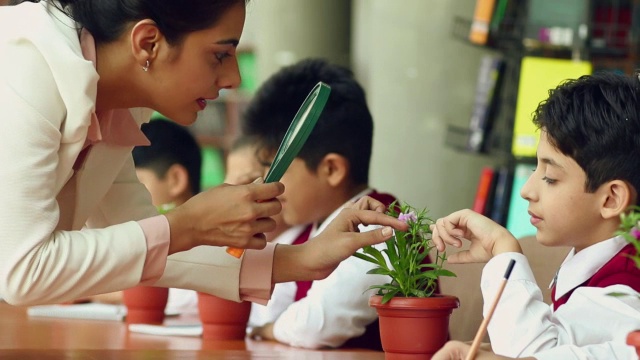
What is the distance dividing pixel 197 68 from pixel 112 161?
0.30m

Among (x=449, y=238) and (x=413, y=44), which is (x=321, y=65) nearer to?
(x=449, y=238)

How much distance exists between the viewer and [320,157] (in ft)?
8.54

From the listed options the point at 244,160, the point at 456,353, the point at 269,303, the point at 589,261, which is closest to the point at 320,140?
the point at 269,303

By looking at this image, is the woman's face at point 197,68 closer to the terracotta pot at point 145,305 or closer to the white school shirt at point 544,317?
the white school shirt at point 544,317

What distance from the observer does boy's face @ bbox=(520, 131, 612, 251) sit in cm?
166

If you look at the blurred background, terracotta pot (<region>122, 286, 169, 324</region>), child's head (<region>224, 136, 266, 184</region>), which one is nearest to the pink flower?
terracotta pot (<region>122, 286, 169, 324</region>)

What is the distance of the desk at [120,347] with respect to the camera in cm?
176

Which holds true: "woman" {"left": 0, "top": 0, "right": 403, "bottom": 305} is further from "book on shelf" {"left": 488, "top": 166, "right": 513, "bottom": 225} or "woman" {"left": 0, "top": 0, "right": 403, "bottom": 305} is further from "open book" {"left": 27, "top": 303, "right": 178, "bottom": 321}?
"book on shelf" {"left": 488, "top": 166, "right": 513, "bottom": 225}

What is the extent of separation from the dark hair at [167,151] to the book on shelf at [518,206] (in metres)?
1.19

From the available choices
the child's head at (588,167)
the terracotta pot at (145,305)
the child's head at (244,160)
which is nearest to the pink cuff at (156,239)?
the child's head at (588,167)

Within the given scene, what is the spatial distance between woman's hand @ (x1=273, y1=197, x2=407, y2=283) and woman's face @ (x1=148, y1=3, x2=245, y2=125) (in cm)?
28

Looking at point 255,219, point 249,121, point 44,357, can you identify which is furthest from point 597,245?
point 249,121

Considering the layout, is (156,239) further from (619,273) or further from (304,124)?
(619,273)

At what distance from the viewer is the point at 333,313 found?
2041mm
